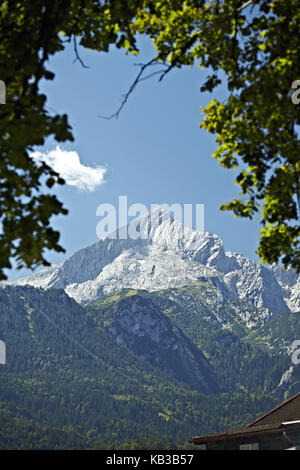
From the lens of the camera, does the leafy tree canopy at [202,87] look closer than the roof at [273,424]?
Yes

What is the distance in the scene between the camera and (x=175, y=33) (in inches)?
410

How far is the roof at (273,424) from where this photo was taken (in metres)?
29.3

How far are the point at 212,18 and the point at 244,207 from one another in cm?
373

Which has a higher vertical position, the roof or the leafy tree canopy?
the leafy tree canopy

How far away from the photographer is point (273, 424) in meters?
29.9

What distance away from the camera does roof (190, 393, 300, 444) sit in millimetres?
29281

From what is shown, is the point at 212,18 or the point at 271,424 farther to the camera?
the point at 271,424

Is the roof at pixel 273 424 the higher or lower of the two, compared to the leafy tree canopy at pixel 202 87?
lower

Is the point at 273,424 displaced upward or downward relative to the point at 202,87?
downward

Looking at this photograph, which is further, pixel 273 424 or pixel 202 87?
pixel 273 424

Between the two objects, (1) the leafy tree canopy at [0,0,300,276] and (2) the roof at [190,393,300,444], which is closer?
(1) the leafy tree canopy at [0,0,300,276]
